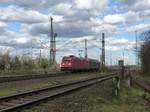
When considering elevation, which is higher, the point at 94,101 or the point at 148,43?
the point at 148,43

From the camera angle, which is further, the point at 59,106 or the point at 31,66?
the point at 31,66

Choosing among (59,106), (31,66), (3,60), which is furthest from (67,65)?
(59,106)

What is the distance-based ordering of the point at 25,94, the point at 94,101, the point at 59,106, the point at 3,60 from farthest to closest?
the point at 3,60
the point at 25,94
the point at 94,101
the point at 59,106

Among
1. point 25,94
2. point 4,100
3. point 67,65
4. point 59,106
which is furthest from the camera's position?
point 67,65

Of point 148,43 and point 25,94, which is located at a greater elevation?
point 148,43

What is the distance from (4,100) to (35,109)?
2856 millimetres

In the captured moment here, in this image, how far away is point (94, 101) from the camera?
20.4 m

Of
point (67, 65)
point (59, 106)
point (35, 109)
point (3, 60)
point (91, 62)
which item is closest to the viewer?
point (35, 109)

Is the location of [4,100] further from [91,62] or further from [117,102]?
[91,62]

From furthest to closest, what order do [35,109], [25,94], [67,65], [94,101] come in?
Result: [67,65], [25,94], [94,101], [35,109]

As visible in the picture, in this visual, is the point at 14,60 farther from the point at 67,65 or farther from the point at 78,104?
the point at 78,104

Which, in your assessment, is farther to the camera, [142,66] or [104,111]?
[142,66]

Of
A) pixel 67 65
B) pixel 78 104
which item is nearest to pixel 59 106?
pixel 78 104

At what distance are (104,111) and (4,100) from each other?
4.63 metres
